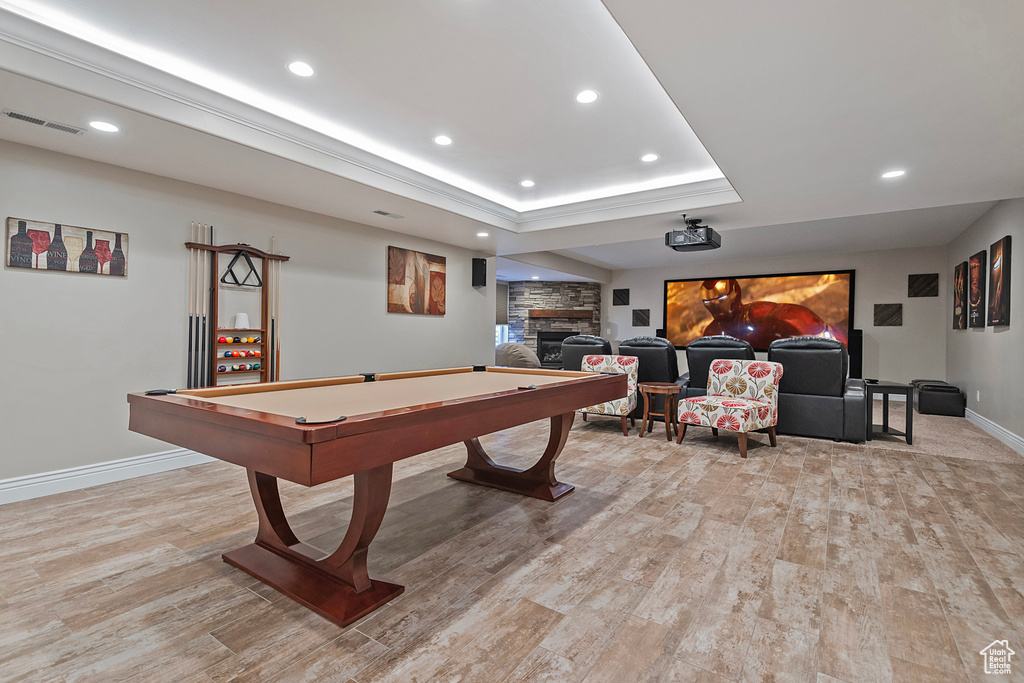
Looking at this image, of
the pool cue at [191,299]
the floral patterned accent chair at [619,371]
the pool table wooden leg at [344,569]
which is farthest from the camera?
the floral patterned accent chair at [619,371]

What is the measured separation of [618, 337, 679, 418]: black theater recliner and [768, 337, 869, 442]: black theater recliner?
1.05 m

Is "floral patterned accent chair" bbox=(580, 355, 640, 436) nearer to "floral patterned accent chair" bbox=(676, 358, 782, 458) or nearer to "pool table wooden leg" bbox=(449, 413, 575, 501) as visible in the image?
"floral patterned accent chair" bbox=(676, 358, 782, 458)

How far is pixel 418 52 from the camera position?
255 cm

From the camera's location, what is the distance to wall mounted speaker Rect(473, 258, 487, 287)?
6.81 meters

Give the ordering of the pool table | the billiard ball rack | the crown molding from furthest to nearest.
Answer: the billiard ball rack, the crown molding, the pool table

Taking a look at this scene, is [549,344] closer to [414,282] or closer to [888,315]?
[414,282]

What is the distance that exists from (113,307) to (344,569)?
2.96m

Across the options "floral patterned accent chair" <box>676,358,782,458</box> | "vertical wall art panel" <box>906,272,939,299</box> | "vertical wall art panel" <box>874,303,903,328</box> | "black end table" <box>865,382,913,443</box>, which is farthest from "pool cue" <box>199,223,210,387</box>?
"vertical wall art panel" <box>906,272,939,299</box>

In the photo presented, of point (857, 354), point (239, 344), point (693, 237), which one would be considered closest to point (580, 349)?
point (693, 237)

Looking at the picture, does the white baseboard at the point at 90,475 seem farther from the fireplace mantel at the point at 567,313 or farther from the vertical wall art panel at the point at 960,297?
the vertical wall art panel at the point at 960,297

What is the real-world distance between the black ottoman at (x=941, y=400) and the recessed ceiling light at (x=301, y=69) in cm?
792

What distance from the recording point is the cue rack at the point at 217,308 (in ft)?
12.7

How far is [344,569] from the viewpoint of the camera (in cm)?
191

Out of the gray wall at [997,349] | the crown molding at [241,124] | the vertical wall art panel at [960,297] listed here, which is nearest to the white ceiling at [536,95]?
the crown molding at [241,124]
